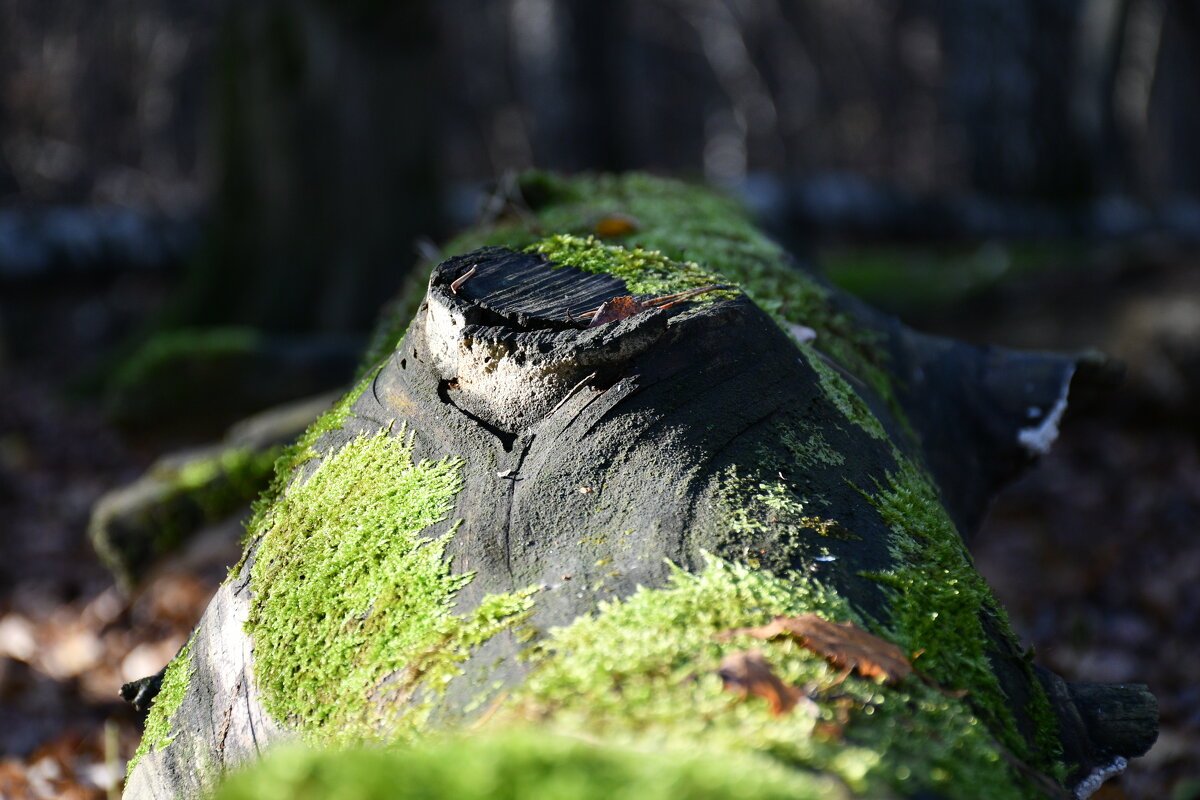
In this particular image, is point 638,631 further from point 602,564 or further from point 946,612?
point 946,612

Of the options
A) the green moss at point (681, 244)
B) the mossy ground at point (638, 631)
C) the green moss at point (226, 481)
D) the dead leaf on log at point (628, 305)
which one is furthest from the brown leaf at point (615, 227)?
the green moss at point (226, 481)

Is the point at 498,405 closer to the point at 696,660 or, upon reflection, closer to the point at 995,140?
the point at 696,660

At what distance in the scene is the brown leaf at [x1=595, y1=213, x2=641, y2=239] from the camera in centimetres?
259

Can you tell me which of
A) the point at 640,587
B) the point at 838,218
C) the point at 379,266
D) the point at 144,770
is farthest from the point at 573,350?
the point at 838,218

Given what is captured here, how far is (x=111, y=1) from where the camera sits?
14844mm

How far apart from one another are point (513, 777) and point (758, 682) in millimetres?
418

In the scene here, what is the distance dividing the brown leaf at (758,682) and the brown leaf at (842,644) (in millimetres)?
71

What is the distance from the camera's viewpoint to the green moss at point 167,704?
1.64 m

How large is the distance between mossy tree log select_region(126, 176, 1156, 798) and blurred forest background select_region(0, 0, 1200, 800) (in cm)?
114

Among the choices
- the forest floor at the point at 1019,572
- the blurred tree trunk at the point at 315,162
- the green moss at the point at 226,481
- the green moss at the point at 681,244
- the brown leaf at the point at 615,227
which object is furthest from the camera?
the blurred tree trunk at the point at 315,162

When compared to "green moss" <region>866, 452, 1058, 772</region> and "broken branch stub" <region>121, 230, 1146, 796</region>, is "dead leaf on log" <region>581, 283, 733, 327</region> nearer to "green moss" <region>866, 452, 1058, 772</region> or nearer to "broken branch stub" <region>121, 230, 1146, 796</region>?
"broken branch stub" <region>121, 230, 1146, 796</region>

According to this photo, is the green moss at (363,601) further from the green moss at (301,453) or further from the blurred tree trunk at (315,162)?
the blurred tree trunk at (315,162)

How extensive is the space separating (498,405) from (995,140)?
8.23 metres

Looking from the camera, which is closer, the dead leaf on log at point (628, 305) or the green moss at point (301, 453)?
the dead leaf on log at point (628, 305)
